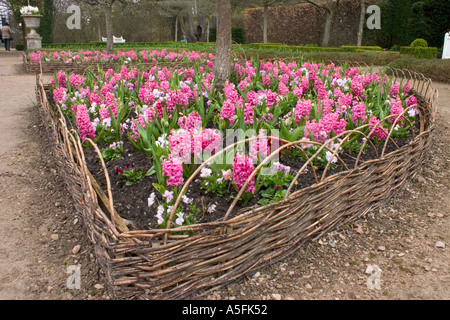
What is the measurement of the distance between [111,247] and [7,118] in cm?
474

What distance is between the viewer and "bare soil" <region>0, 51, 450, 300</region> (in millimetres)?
2014

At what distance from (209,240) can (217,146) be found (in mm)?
727

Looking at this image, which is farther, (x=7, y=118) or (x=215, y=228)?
(x=7, y=118)

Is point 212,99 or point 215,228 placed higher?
point 212,99

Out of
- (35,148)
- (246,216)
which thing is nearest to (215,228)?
(246,216)

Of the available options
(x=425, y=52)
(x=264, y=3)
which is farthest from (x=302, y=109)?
(x=264, y=3)

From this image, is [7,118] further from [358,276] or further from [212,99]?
[358,276]

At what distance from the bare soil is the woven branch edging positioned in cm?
11

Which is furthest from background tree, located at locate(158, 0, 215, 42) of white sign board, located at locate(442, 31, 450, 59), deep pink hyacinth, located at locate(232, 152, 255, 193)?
deep pink hyacinth, located at locate(232, 152, 255, 193)

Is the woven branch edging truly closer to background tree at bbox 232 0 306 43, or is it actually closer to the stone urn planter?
the stone urn planter

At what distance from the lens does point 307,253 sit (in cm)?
233

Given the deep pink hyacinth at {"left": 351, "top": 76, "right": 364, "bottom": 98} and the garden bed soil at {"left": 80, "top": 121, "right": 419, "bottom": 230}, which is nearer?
the garden bed soil at {"left": 80, "top": 121, "right": 419, "bottom": 230}

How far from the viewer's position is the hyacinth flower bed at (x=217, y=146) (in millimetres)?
2197

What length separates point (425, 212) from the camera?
288cm
